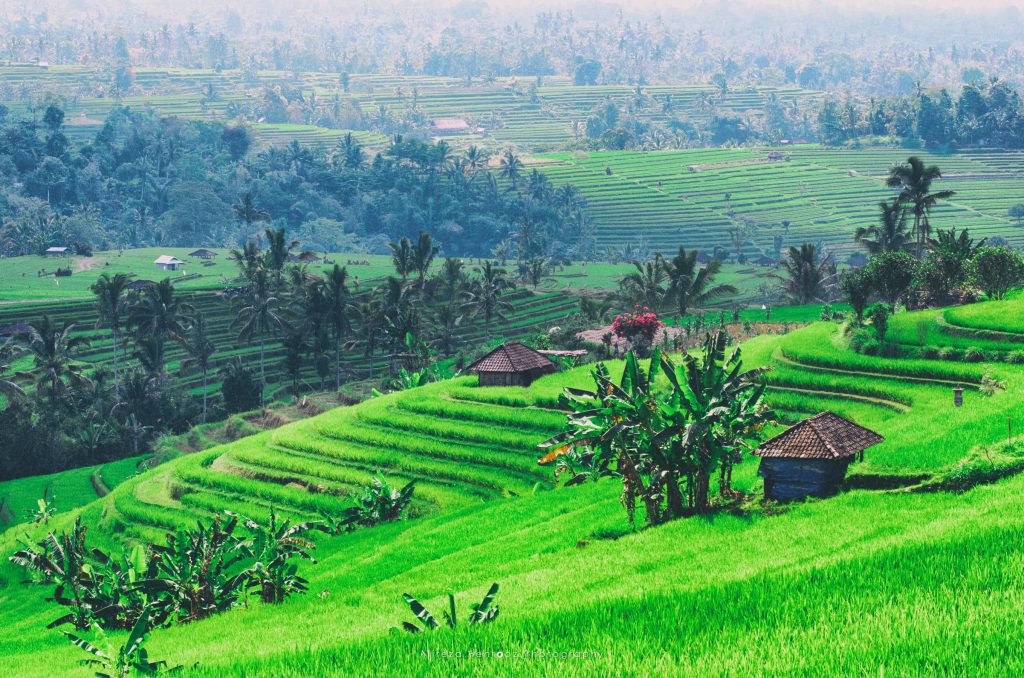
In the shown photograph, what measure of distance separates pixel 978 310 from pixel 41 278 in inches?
3831

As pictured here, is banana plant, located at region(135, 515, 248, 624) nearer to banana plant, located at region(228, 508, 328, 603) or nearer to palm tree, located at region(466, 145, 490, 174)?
banana plant, located at region(228, 508, 328, 603)

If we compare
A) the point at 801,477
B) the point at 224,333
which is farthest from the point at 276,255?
the point at 801,477

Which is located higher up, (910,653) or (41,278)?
(910,653)

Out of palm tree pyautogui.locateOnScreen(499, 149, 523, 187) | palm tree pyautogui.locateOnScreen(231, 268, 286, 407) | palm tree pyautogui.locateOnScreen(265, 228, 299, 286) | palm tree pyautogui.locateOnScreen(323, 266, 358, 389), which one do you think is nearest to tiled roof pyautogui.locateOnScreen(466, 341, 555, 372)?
palm tree pyautogui.locateOnScreen(323, 266, 358, 389)

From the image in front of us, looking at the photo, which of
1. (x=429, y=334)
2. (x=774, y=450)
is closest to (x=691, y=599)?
(x=774, y=450)

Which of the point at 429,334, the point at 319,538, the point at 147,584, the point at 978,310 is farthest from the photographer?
the point at 429,334

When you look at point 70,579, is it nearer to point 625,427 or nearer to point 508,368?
point 625,427

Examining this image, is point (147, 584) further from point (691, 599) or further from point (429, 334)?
point (429, 334)

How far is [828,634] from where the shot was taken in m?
13.4

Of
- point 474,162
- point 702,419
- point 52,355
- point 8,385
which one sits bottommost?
point 8,385

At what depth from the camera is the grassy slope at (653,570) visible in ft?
43.9

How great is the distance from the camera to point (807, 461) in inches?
1065

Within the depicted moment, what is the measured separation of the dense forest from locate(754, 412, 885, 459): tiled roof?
125 metres

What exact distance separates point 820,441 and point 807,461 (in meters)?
0.60
